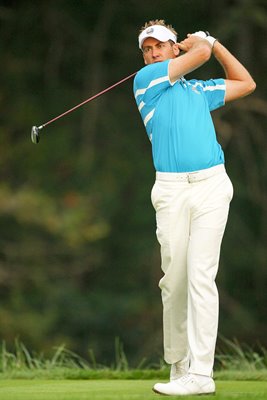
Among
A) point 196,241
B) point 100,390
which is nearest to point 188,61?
point 196,241

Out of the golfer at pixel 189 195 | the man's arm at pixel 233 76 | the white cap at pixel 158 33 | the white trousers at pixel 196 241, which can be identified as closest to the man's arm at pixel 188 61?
the golfer at pixel 189 195

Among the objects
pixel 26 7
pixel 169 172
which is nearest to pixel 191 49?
pixel 169 172

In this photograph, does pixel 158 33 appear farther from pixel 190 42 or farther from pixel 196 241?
pixel 196 241

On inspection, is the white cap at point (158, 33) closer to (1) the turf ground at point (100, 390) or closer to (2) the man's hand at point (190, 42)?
(2) the man's hand at point (190, 42)

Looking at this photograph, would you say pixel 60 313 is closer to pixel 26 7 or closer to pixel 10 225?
pixel 10 225

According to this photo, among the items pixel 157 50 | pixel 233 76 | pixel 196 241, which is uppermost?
pixel 157 50

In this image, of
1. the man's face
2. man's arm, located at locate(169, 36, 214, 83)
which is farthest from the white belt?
the man's face

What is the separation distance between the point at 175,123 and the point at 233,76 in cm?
43

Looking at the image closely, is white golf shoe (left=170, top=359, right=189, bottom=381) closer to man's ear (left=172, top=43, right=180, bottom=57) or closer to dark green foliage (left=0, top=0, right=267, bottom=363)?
man's ear (left=172, top=43, right=180, bottom=57)

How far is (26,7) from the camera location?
46.4ft

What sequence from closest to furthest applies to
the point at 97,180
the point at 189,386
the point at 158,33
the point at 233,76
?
the point at 189,386 < the point at 158,33 < the point at 233,76 < the point at 97,180

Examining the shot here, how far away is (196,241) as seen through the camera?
5.00 meters

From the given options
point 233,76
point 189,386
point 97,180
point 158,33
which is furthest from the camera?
point 97,180

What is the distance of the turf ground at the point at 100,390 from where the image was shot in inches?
190
